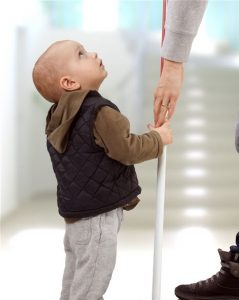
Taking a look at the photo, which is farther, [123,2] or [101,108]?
[123,2]

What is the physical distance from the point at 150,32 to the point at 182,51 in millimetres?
2564

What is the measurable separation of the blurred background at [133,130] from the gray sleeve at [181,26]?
1.39m

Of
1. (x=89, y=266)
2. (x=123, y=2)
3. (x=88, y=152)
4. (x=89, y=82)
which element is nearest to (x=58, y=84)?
(x=89, y=82)

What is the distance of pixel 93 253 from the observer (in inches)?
56.3

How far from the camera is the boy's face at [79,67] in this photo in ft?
4.73

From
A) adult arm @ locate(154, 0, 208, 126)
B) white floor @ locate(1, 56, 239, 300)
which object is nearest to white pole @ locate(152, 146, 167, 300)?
adult arm @ locate(154, 0, 208, 126)

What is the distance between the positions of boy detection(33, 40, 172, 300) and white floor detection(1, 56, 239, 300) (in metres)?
0.56

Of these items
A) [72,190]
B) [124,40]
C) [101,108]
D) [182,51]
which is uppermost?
[124,40]

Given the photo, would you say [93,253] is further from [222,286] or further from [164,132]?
[222,286]

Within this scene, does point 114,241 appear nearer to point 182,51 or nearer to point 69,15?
point 182,51

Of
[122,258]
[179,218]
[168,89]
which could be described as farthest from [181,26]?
[179,218]

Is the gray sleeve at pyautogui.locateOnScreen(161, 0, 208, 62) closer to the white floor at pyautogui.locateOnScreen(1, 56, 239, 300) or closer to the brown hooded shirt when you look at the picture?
the brown hooded shirt

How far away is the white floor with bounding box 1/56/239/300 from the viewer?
2.19m

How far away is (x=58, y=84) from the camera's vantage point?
145 centimetres
